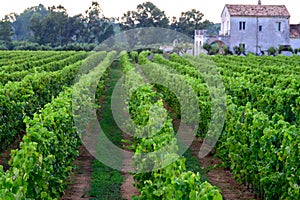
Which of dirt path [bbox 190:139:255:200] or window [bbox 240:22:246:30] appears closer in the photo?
dirt path [bbox 190:139:255:200]

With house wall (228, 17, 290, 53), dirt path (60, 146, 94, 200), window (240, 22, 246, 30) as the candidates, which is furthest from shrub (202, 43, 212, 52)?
dirt path (60, 146, 94, 200)

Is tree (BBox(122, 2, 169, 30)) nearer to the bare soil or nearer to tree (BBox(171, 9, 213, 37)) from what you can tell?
tree (BBox(171, 9, 213, 37))

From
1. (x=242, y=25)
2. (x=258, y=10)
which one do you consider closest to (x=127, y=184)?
(x=242, y=25)

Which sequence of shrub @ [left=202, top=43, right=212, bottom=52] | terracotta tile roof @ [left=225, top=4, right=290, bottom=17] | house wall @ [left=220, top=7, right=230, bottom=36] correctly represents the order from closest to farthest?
1. shrub @ [left=202, top=43, right=212, bottom=52]
2. terracotta tile roof @ [left=225, top=4, right=290, bottom=17]
3. house wall @ [left=220, top=7, right=230, bottom=36]

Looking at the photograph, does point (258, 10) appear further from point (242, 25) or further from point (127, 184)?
point (127, 184)

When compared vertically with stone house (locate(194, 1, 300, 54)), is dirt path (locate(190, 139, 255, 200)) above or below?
below

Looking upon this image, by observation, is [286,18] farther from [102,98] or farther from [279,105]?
[279,105]

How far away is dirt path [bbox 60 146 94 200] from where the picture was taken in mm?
9375

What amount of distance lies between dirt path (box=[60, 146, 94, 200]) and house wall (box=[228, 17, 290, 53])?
51.4 meters

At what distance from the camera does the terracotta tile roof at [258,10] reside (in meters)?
62.7

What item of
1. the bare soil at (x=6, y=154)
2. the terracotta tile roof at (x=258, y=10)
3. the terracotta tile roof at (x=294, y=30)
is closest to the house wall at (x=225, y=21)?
the terracotta tile roof at (x=258, y=10)

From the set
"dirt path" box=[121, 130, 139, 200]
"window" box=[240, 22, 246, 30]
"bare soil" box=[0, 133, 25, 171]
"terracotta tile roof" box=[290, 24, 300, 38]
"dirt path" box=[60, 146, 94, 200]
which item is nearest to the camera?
"dirt path" box=[60, 146, 94, 200]

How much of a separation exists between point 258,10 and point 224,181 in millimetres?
55942

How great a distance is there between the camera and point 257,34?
6219 cm
